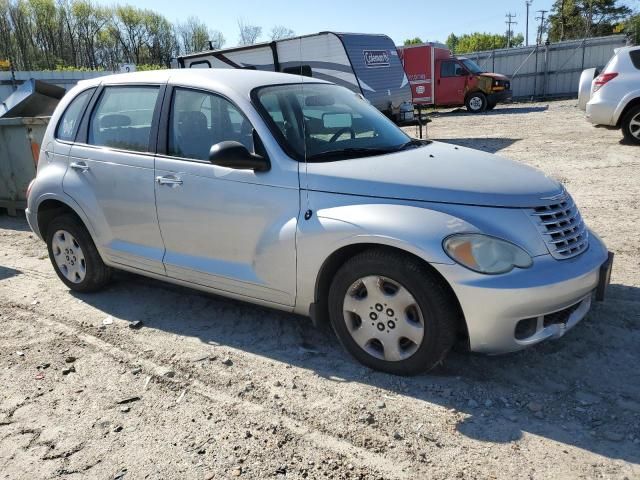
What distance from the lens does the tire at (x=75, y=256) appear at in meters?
4.67

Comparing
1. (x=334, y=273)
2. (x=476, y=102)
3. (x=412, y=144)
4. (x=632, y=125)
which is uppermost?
(x=412, y=144)

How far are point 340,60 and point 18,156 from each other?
739 centimetres

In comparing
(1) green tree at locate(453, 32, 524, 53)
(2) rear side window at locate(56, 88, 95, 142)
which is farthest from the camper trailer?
(1) green tree at locate(453, 32, 524, 53)

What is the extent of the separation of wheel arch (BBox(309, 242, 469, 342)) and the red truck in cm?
2046

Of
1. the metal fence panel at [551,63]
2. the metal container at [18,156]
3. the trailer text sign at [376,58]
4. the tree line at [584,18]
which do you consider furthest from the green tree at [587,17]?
the metal container at [18,156]

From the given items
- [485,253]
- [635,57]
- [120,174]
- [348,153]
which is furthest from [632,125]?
[120,174]

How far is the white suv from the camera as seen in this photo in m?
10.5

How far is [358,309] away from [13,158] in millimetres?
6910

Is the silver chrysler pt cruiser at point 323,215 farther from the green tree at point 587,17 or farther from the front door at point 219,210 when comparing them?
the green tree at point 587,17

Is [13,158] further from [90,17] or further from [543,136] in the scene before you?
[90,17]

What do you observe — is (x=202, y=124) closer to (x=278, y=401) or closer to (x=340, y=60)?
(x=278, y=401)

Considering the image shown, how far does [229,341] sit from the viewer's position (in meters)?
3.90

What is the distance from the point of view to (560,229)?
311 centimetres

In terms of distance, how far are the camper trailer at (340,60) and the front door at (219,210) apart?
909 centimetres
